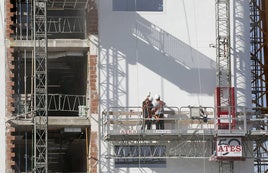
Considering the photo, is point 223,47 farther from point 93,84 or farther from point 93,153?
point 93,153

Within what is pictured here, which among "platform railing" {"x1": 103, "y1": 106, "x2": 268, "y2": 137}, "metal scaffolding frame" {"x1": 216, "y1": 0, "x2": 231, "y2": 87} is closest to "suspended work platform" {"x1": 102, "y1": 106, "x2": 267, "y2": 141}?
"platform railing" {"x1": 103, "y1": 106, "x2": 268, "y2": 137}

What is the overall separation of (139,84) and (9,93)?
27.3 feet

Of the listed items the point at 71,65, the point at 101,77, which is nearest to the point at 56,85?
the point at 71,65

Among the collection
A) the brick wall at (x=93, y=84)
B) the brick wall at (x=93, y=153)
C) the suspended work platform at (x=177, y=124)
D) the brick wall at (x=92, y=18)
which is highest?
the brick wall at (x=92, y=18)

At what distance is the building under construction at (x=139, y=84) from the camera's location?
65.9 meters

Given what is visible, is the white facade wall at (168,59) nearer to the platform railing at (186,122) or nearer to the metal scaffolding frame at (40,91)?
the platform railing at (186,122)

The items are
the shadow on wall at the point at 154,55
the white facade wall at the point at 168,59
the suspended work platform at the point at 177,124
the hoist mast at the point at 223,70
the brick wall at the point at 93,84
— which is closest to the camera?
the suspended work platform at the point at 177,124

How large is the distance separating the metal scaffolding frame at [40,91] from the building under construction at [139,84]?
8cm

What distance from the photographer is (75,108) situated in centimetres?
7275

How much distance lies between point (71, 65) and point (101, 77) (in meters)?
6.72

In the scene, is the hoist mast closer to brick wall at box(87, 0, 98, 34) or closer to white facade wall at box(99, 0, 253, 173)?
white facade wall at box(99, 0, 253, 173)

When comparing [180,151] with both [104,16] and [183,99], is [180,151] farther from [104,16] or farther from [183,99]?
[104,16]

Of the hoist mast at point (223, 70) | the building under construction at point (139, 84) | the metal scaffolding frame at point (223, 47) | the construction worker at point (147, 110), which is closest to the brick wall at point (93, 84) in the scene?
the building under construction at point (139, 84)

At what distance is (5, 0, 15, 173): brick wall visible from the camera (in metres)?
65.3
